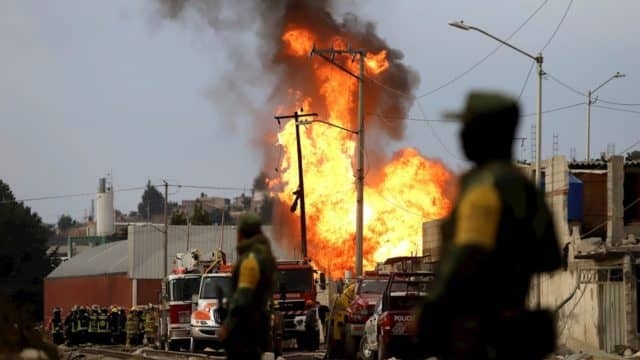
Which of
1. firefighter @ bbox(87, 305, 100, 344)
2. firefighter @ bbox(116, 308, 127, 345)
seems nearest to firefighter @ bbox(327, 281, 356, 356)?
firefighter @ bbox(87, 305, 100, 344)

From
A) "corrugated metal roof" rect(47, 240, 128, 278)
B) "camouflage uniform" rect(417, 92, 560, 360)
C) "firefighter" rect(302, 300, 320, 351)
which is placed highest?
"camouflage uniform" rect(417, 92, 560, 360)

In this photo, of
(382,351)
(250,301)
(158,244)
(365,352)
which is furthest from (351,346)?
(158,244)

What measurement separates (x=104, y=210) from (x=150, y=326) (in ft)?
274

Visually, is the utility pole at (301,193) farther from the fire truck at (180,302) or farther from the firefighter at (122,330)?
the fire truck at (180,302)

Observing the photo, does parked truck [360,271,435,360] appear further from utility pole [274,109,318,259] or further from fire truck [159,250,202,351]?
utility pole [274,109,318,259]

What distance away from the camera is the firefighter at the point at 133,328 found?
49719mm

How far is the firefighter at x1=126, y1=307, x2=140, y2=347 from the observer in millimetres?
49719

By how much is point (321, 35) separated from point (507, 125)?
52.9m

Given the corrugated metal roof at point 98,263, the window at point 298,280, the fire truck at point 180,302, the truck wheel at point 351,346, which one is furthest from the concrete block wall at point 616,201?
the corrugated metal roof at point 98,263

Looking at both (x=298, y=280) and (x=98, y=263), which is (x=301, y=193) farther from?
(x=98, y=263)

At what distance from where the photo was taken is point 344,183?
57.8 m

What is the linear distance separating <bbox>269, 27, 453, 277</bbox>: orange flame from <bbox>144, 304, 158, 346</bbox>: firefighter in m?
12.1

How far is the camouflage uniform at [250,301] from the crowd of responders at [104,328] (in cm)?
3841

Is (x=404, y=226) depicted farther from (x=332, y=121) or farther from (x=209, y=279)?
(x=209, y=279)
